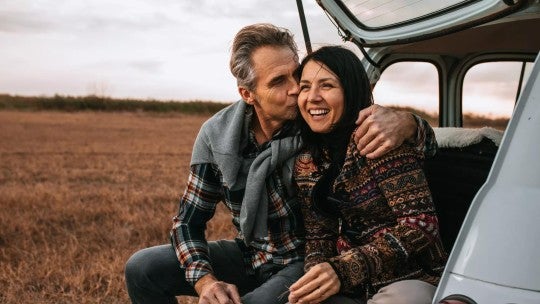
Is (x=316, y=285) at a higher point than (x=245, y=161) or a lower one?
lower

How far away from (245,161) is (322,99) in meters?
0.54

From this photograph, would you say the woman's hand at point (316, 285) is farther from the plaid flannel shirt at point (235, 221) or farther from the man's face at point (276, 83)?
the man's face at point (276, 83)

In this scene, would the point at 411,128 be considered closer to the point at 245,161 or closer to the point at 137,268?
the point at 245,161

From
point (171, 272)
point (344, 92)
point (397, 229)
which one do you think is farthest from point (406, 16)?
point (171, 272)

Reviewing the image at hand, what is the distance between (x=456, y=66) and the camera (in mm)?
A: 4387

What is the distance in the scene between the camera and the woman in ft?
7.57

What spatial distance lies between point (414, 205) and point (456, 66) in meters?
2.25

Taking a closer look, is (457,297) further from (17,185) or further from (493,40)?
(17,185)

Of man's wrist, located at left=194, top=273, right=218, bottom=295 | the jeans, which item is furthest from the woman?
man's wrist, located at left=194, top=273, right=218, bottom=295

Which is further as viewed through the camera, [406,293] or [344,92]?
[344,92]

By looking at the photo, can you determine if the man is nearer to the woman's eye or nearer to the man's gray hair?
the man's gray hair

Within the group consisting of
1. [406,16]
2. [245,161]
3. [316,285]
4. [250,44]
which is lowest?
[316,285]

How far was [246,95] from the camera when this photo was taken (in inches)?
125

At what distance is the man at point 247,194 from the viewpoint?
2979mm
